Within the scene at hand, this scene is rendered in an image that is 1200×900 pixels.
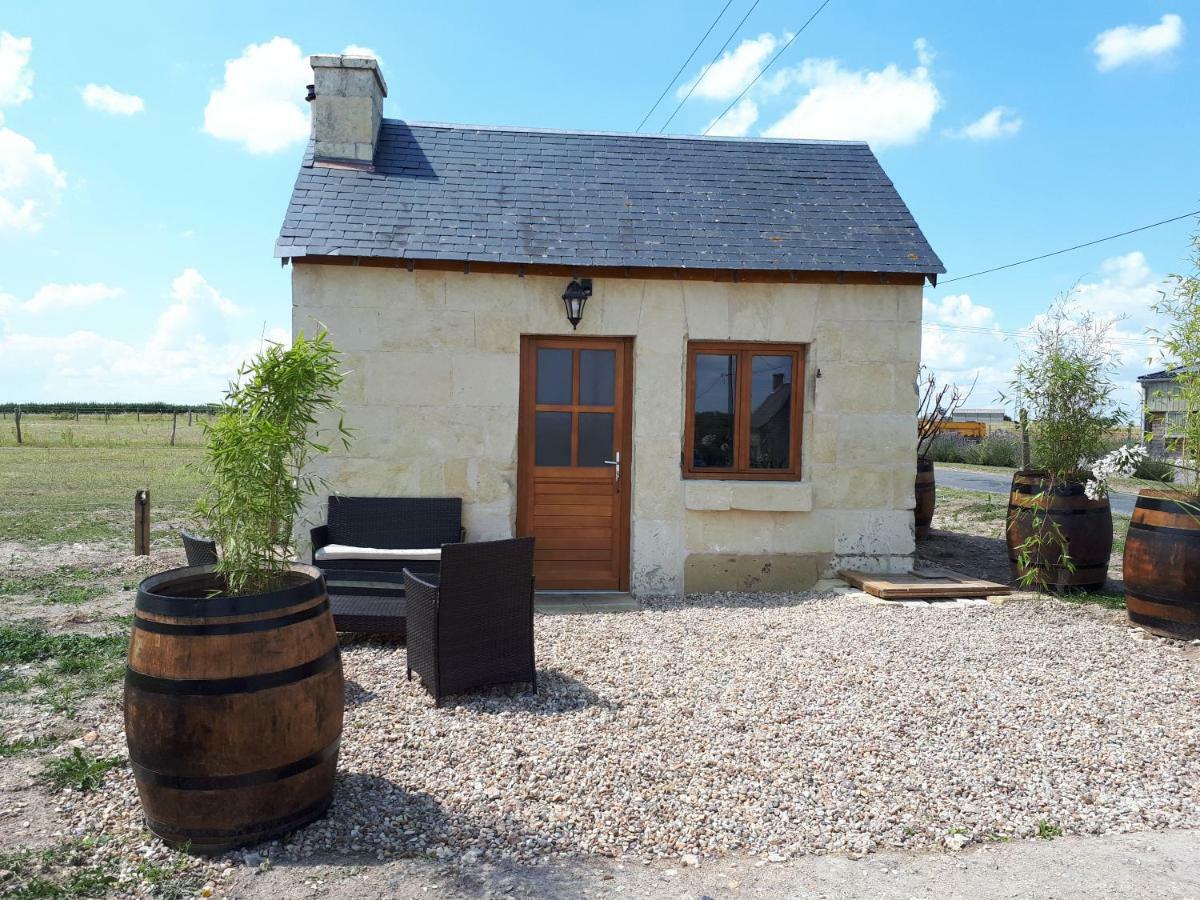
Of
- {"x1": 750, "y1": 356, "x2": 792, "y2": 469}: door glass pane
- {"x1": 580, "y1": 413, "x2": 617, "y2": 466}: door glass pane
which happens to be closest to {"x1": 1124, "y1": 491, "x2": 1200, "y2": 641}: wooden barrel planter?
{"x1": 750, "y1": 356, "x2": 792, "y2": 469}: door glass pane

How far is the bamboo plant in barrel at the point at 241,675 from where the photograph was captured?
283 centimetres

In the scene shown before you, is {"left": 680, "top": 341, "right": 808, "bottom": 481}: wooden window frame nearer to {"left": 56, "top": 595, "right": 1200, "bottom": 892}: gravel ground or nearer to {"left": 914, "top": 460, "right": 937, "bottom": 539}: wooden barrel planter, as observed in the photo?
{"left": 56, "top": 595, "right": 1200, "bottom": 892}: gravel ground

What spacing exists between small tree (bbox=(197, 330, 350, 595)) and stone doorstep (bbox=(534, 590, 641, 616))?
12.0 feet

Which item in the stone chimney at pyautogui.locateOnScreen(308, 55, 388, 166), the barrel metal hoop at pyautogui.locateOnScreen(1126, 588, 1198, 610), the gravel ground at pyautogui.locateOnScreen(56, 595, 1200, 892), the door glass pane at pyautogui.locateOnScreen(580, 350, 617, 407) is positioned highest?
the stone chimney at pyautogui.locateOnScreen(308, 55, 388, 166)

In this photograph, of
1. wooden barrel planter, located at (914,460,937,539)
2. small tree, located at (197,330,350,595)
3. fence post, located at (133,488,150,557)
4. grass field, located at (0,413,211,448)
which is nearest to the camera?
small tree, located at (197,330,350,595)

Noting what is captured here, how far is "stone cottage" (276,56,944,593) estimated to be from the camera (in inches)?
277

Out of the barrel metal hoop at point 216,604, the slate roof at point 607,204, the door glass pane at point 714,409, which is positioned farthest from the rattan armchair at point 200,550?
the door glass pane at point 714,409

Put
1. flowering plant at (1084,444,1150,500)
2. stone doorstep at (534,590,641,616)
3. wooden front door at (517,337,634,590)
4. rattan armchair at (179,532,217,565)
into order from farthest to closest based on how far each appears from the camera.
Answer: wooden front door at (517,337,634,590) < stone doorstep at (534,590,641,616) < flowering plant at (1084,444,1150,500) < rattan armchair at (179,532,217,565)

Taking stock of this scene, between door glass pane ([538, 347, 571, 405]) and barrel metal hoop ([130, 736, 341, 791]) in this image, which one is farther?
door glass pane ([538, 347, 571, 405])

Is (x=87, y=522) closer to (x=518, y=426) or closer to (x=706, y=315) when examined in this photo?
(x=518, y=426)

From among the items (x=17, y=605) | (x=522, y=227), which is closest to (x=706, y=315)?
(x=522, y=227)

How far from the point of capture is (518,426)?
7.21m

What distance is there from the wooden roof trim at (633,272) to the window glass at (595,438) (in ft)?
4.05

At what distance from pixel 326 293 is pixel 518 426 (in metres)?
1.94
